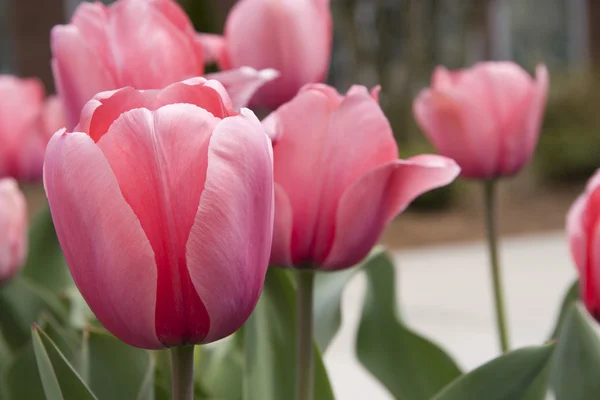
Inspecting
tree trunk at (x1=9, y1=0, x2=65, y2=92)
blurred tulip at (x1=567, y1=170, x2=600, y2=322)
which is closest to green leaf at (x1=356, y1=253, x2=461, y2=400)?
blurred tulip at (x1=567, y1=170, x2=600, y2=322)

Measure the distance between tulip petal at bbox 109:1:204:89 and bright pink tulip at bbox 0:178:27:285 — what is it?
0.25m

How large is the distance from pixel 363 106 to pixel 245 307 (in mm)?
134

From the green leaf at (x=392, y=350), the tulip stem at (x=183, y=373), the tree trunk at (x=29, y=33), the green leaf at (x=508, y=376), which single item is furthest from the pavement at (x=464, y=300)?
the tree trunk at (x=29, y=33)

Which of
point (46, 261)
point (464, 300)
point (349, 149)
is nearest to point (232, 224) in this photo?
point (349, 149)

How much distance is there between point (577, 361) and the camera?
0.46m

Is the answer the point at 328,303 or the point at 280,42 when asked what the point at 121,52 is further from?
the point at 328,303

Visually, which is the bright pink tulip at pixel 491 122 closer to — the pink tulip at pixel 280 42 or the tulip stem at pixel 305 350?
the pink tulip at pixel 280 42

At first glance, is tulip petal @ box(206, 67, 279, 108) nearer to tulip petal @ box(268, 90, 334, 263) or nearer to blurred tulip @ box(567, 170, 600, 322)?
tulip petal @ box(268, 90, 334, 263)

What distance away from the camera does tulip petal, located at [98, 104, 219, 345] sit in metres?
0.30

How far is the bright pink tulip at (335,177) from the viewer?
16.1 inches

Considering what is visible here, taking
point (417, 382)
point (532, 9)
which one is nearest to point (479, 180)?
point (417, 382)

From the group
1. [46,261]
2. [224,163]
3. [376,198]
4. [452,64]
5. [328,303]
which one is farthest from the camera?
[452,64]

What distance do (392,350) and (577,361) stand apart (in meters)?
0.21

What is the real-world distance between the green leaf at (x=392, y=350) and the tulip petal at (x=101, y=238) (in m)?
0.34
